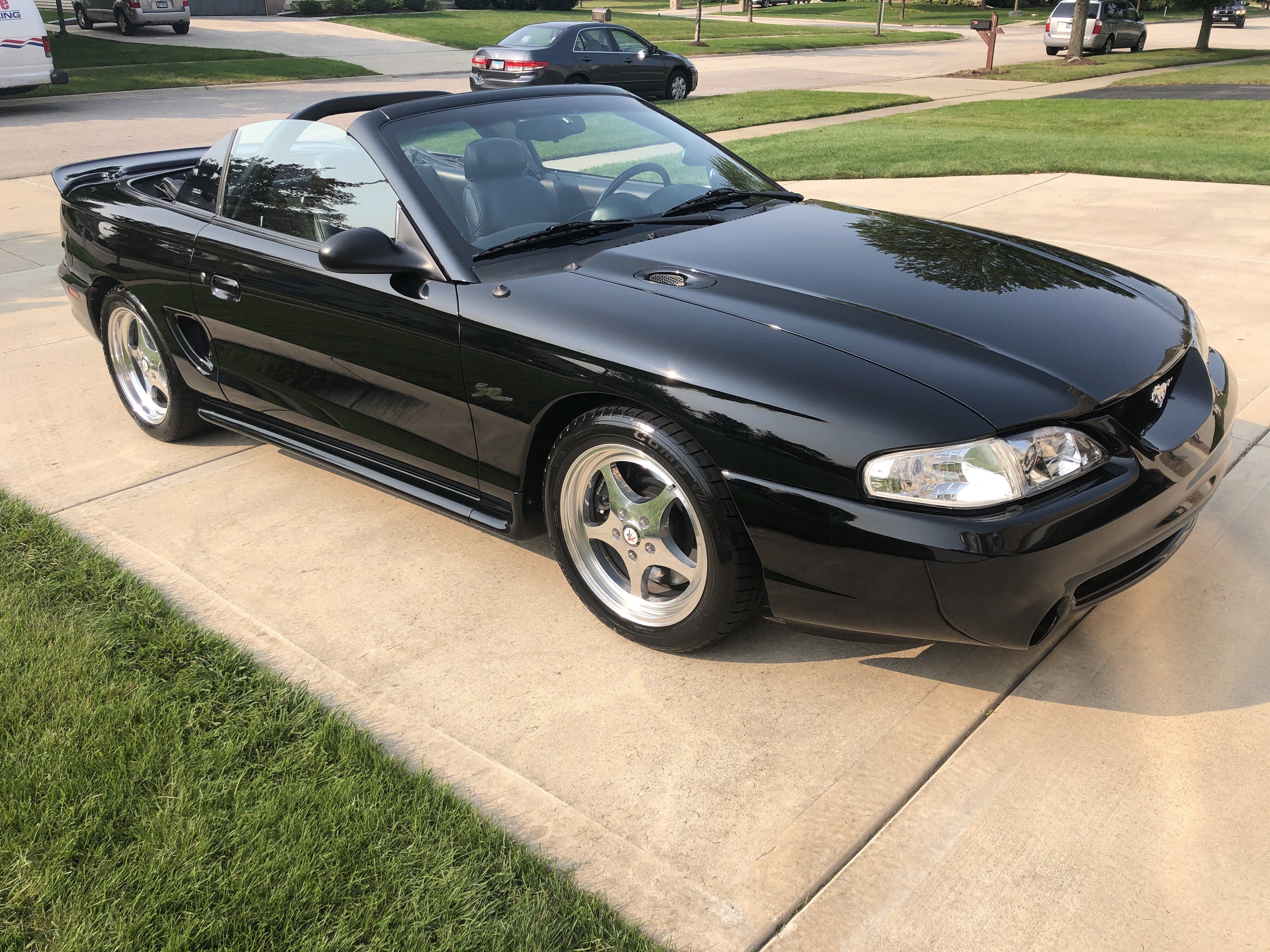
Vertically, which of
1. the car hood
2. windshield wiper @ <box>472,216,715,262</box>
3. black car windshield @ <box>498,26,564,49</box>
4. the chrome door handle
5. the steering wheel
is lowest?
the chrome door handle

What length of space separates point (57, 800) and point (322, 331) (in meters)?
1.72

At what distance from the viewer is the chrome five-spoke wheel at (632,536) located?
3008mm

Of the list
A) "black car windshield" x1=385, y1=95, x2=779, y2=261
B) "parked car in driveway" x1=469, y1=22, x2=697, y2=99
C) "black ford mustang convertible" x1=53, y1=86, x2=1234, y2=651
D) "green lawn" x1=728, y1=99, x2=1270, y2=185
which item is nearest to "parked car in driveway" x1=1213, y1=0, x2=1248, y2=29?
"parked car in driveway" x1=469, y1=22, x2=697, y2=99

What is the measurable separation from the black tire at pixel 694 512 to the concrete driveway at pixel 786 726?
0.42 ft

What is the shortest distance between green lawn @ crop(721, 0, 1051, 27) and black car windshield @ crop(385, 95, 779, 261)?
46.4 meters

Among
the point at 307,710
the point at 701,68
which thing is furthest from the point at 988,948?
the point at 701,68

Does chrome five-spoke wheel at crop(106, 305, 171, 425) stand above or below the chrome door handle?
below

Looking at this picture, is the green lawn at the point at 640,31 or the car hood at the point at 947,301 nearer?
the car hood at the point at 947,301

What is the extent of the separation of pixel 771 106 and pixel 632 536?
49.1 ft

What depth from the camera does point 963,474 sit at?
2549 millimetres

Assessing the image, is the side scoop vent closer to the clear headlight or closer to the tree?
the clear headlight

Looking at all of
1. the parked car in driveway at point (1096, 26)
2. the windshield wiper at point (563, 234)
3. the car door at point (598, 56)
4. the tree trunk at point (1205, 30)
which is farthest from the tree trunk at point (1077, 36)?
the windshield wiper at point (563, 234)

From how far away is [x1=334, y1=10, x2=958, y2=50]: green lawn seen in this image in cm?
3102

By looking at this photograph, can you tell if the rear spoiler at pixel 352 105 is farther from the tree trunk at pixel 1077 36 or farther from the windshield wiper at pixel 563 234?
the tree trunk at pixel 1077 36
